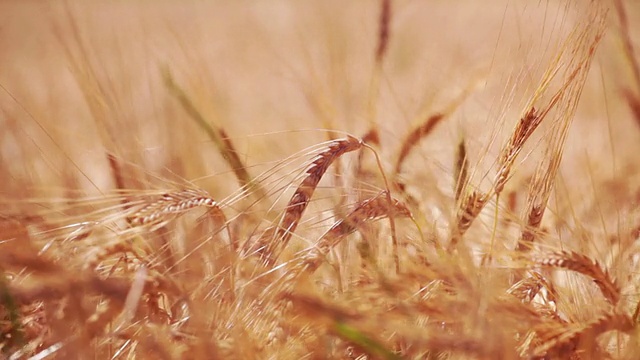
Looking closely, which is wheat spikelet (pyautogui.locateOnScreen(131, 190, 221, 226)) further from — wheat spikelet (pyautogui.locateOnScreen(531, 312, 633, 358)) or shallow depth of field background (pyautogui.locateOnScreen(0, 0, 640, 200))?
wheat spikelet (pyautogui.locateOnScreen(531, 312, 633, 358))

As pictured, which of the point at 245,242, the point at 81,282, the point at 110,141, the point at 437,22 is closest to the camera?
the point at 81,282

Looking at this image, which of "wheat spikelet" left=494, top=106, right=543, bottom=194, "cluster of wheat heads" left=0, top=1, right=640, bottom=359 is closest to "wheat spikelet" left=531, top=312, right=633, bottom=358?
"cluster of wheat heads" left=0, top=1, right=640, bottom=359

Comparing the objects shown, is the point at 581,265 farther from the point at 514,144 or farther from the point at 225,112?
the point at 225,112

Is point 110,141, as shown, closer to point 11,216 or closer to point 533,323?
point 11,216

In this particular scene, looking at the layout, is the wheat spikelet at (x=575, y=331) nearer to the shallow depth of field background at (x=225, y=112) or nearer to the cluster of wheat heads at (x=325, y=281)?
the cluster of wheat heads at (x=325, y=281)

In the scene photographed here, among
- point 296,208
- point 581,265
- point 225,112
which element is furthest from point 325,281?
point 225,112

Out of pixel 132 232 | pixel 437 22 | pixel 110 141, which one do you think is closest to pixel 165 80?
pixel 110 141
